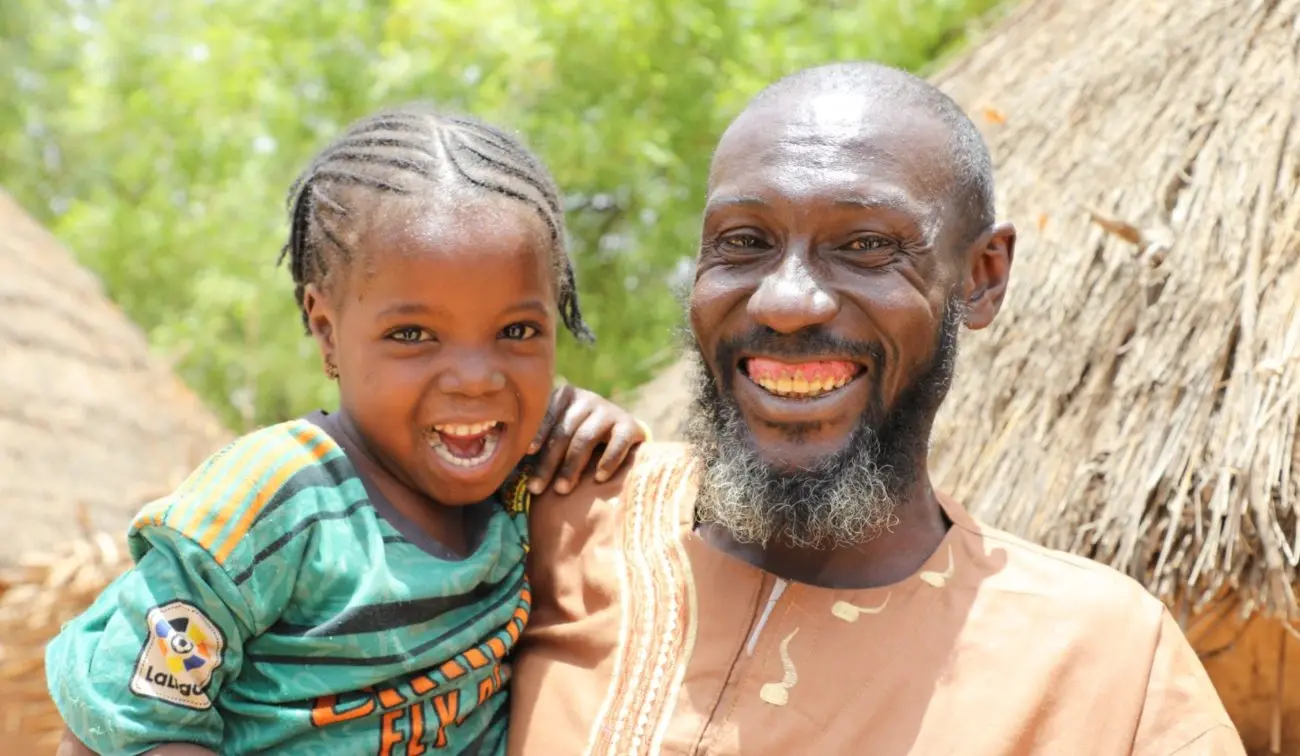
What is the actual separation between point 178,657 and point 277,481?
0.32m

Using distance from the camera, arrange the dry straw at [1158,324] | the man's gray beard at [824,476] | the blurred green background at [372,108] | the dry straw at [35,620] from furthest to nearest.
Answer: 1. the blurred green background at [372,108]
2. the dry straw at [35,620]
3. the dry straw at [1158,324]
4. the man's gray beard at [824,476]

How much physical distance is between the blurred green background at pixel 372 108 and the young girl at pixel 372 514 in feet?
12.1

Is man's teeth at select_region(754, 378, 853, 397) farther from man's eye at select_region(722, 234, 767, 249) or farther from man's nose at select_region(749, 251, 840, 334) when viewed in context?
man's eye at select_region(722, 234, 767, 249)

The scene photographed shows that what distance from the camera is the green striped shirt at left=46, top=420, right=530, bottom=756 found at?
197 centimetres

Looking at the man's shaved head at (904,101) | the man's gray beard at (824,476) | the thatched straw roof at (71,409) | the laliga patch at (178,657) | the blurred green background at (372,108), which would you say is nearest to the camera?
the laliga patch at (178,657)

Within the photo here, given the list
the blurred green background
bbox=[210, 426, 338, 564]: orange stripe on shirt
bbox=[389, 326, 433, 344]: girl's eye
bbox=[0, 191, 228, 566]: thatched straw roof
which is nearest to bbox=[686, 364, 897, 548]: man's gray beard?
bbox=[389, 326, 433, 344]: girl's eye

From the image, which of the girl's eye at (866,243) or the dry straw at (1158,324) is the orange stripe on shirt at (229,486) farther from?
the dry straw at (1158,324)

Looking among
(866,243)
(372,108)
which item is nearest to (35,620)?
(866,243)

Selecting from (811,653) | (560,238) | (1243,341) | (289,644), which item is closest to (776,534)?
(811,653)

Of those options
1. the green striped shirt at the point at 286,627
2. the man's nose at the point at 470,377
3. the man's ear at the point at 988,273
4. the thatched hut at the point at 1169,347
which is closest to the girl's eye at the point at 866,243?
the man's ear at the point at 988,273

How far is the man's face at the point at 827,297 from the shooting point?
233 cm

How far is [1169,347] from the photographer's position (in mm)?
3357

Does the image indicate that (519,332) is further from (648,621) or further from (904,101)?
(904,101)

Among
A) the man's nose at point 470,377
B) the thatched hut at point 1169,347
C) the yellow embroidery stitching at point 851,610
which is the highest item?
the man's nose at point 470,377
